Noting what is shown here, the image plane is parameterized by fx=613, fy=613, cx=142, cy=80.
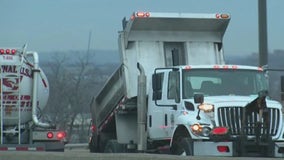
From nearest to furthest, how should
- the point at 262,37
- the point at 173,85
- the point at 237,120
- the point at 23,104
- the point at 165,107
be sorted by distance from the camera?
the point at 237,120 → the point at 173,85 → the point at 165,107 → the point at 23,104 → the point at 262,37

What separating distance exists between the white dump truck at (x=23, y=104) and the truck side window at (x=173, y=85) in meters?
2.81

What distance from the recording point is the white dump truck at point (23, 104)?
1355 cm

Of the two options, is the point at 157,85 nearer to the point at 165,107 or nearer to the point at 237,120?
the point at 165,107

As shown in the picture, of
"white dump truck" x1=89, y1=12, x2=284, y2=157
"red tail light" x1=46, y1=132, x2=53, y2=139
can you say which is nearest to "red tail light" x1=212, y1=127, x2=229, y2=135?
"white dump truck" x1=89, y1=12, x2=284, y2=157

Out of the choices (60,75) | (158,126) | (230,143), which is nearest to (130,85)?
(158,126)

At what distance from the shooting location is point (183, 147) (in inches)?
485

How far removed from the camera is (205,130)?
12008mm

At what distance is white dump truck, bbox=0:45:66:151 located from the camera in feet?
44.5

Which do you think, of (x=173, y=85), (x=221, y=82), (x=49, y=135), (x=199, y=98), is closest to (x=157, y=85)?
(x=173, y=85)

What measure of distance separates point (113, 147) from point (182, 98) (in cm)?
379

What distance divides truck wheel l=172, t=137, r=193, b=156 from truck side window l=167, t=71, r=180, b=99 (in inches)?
39.0

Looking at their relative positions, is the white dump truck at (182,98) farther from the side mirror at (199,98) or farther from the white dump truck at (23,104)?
the white dump truck at (23,104)

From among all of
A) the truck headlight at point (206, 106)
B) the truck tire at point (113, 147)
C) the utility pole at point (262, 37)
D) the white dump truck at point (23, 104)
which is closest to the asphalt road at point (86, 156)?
the truck headlight at point (206, 106)

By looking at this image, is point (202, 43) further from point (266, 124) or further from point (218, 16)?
point (266, 124)
